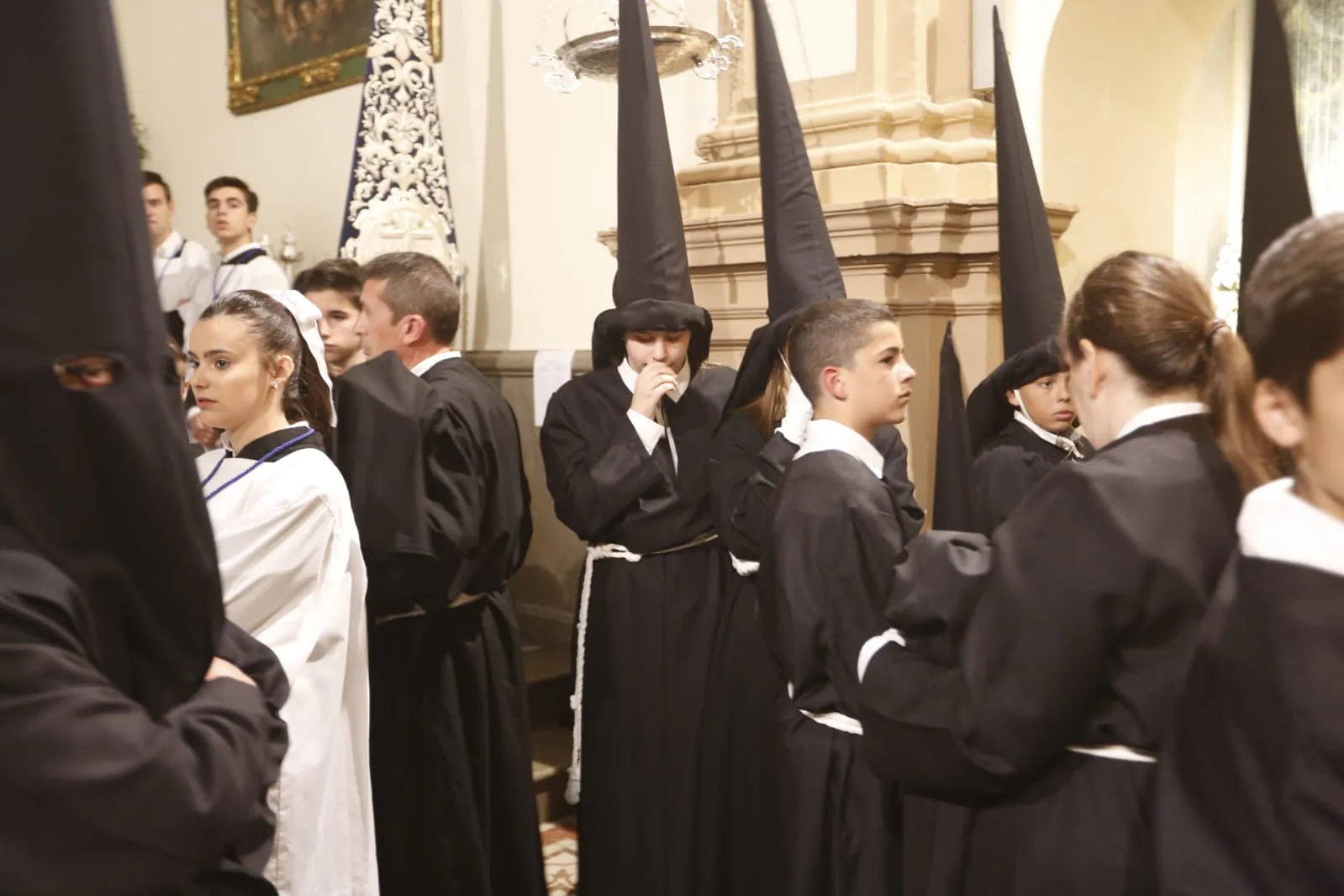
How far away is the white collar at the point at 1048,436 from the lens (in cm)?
337

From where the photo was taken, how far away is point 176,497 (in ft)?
3.68

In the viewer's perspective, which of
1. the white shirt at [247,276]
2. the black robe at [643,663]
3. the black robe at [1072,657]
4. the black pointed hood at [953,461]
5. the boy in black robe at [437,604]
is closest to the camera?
the black robe at [1072,657]

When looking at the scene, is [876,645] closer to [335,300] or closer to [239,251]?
A: [335,300]

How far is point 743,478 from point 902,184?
1.37 m

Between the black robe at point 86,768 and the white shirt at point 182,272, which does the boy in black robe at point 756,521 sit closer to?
the black robe at point 86,768

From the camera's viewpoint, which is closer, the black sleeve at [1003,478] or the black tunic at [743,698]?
Result: the black tunic at [743,698]

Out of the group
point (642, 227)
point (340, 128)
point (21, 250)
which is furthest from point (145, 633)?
point (340, 128)

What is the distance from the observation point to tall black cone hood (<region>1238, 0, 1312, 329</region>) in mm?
1555

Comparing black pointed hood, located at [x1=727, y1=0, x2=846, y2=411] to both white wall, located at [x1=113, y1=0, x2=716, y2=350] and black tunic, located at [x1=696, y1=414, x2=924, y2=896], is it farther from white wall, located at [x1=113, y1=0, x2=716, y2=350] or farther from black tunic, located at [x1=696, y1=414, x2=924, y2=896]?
white wall, located at [x1=113, y1=0, x2=716, y2=350]

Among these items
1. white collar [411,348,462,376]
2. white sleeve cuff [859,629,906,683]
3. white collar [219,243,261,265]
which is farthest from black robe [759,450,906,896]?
white collar [219,243,261,265]

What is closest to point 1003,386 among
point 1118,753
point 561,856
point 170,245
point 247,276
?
point 1118,753

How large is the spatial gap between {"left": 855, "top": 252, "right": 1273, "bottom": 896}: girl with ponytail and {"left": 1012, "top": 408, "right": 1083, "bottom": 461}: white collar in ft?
5.44

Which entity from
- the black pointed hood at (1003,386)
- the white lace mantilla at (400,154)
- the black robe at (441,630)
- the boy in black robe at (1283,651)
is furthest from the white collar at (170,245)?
the boy in black robe at (1283,651)

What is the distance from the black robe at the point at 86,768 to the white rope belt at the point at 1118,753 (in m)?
1.13
